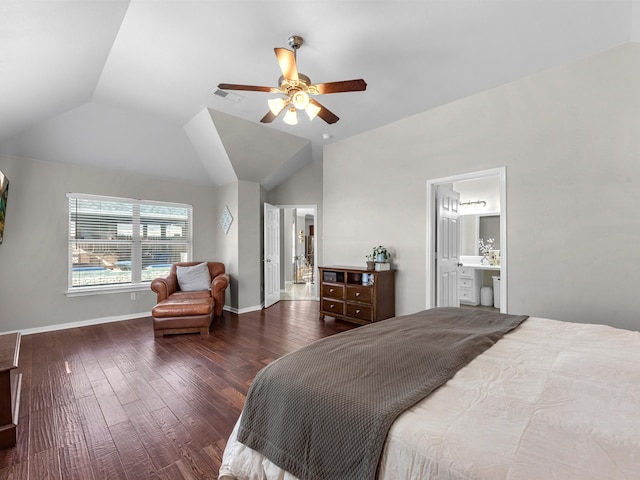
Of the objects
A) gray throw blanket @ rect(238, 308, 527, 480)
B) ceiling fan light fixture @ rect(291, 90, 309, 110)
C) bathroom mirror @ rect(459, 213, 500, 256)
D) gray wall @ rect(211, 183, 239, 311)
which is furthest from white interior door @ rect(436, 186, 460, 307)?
gray wall @ rect(211, 183, 239, 311)

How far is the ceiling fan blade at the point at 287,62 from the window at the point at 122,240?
3.93 meters

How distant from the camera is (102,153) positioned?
173 inches

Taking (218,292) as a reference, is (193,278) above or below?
above

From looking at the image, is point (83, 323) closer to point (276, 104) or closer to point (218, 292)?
point (218, 292)

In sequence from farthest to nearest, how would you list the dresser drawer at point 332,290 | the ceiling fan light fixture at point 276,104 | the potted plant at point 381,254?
the dresser drawer at point 332,290 → the potted plant at point 381,254 → the ceiling fan light fixture at point 276,104

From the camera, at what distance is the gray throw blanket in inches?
37.7

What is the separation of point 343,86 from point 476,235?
4766mm

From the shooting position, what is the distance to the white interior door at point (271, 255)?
225 inches

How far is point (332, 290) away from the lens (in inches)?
185

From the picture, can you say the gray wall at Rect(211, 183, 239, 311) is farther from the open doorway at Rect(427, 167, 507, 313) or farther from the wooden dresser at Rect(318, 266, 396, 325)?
the open doorway at Rect(427, 167, 507, 313)

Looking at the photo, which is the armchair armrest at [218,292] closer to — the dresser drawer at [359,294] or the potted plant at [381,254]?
the dresser drawer at [359,294]

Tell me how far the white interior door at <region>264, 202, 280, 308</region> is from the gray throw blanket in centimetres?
425

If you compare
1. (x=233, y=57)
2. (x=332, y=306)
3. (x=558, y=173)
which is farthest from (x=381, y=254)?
(x=233, y=57)

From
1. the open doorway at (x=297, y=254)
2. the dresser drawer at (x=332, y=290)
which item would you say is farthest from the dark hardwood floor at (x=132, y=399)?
the open doorway at (x=297, y=254)
